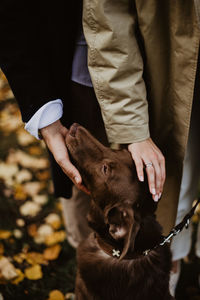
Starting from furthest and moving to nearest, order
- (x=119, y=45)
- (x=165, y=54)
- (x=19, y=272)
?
(x=19, y=272)
(x=165, y=54)
(x=119, y=45)

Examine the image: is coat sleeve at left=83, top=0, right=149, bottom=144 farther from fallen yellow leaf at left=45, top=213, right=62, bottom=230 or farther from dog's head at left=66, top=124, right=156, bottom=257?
fallen yellow leaf at left=45, top=213, right=62, bottom=230

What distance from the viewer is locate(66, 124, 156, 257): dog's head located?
1.90 m

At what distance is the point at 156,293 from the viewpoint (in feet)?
6.66

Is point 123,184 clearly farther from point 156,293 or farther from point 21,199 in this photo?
point 21,199

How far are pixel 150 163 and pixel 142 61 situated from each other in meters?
0.56

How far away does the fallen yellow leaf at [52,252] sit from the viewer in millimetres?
2956

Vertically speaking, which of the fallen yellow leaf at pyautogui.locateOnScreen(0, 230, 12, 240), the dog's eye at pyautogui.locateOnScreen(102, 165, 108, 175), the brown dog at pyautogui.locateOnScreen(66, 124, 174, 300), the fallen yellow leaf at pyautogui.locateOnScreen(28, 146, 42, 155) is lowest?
the fallen yellow leaf at pyautogui.locateOnScreen(0, 230, 12, 240)

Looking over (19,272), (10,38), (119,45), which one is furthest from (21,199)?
(119,45)

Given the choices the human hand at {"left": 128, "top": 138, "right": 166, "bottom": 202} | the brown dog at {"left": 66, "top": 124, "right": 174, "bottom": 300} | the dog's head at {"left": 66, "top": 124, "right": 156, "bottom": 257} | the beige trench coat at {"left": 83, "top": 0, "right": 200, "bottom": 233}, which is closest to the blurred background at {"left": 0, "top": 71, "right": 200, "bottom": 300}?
the brown dog at {"left": 66, "top": 124, "right": 174, "bottom": 300}

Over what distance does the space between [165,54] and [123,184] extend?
30.2 inches

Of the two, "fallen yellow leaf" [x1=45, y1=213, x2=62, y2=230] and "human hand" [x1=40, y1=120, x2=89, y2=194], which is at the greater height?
"human hand" [x1=40, y1=120, x2=89, y2=194]

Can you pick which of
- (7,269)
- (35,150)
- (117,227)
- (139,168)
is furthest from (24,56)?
(35,150)

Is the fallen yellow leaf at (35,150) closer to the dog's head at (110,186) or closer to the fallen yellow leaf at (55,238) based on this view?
the fallen yellow leaf at (55,238)

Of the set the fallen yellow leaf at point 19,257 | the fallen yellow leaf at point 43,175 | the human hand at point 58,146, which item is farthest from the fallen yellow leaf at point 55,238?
the human hand at point 58,146
